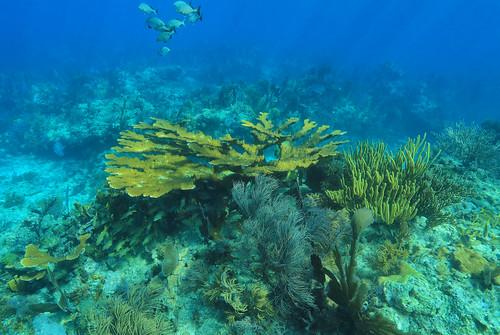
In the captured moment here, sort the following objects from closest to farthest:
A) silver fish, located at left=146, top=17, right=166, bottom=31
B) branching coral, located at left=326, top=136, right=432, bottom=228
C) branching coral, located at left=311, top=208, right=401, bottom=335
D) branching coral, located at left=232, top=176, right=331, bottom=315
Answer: branching coral, located at left=311, top=208, right=401, bottom=335
branching coral, located at left=232, top=176, right=331, bottom=315
branching coral, located at left=326, top=136, right=432, bottom=228
silver fish, located at left=146, top=17, right=166, bottom=31

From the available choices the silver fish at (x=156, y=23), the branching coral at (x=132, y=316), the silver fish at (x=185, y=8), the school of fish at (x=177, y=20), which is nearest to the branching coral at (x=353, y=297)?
the branching coral at (x=132, y=316)

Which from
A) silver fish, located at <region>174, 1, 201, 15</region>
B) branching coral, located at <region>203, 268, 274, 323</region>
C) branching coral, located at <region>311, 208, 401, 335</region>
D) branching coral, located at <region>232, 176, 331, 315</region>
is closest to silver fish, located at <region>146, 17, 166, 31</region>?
silver fish, located at <region>174, 1, 201, 15</region>

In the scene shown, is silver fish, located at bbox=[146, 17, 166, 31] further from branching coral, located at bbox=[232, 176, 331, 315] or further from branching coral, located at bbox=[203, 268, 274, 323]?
branching coral, located at bbox=[203, 268, 274, 323]

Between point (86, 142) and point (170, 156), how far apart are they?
11203 millimetres

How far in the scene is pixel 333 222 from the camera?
327 cm

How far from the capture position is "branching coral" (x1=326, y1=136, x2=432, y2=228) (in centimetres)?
341

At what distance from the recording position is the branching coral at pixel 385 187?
3.41 m

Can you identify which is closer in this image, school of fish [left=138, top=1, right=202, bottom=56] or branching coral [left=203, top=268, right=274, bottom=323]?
branching coral [left=203, top=268, right=274, bottom=323]

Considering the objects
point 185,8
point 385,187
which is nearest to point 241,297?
point 385,187

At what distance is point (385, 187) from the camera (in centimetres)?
368

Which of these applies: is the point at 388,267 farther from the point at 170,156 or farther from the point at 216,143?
the point at 170,156

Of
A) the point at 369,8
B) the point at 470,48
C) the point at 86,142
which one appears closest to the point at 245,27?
the point at 369,8

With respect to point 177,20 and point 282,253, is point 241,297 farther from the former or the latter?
point 177,20

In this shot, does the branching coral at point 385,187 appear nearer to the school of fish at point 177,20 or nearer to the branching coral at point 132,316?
the branching coral at point 132,316
